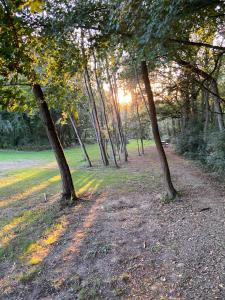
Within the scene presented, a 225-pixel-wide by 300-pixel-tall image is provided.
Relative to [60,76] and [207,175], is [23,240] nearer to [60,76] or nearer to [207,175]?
[60,76]

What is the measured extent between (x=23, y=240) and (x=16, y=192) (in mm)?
4983

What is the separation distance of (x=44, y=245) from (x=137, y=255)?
1821 millimetres

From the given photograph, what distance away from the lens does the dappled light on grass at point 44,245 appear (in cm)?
410

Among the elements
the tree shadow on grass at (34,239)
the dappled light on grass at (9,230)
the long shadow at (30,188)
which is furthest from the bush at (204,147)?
the dappled light on grass at (9,230)

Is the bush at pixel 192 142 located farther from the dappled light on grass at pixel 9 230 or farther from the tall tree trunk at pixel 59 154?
the dappled light on grass at pixel 9 230

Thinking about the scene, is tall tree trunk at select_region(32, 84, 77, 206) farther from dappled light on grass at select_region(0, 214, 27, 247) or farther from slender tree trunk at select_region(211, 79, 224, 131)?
slender tree trunk at select_region(211, 79, 224, 131)

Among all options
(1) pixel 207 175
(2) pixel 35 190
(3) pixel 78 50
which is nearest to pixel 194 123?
(1) pixel 207 175

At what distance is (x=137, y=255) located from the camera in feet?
12.4

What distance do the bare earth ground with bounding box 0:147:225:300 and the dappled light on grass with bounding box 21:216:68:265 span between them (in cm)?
10

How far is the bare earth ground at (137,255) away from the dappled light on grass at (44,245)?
0.31ft

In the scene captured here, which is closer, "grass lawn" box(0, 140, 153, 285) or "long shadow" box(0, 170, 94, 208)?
"grass lawn" box(0, 140, 153, 285)

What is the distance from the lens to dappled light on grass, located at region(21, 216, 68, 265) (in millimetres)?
4098

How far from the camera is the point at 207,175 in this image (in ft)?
28.3

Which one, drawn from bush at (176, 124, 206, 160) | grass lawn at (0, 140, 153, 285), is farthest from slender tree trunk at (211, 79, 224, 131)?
grass lawn at (0, 140, 153, 285)
